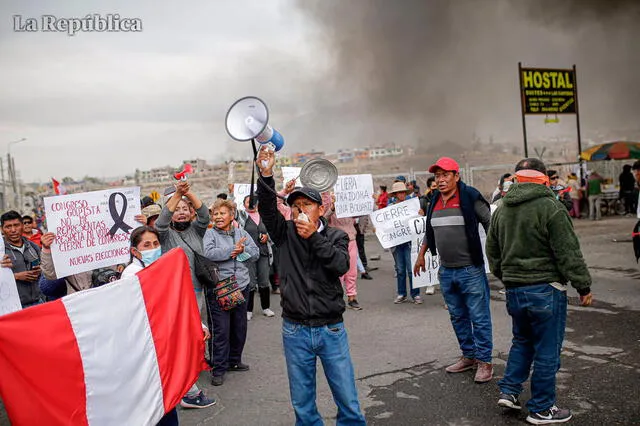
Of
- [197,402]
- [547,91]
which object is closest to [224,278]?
[197,402]

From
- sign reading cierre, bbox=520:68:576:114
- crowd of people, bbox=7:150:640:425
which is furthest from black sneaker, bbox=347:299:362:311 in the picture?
sign reading cierre, bbox=520:68:576:114

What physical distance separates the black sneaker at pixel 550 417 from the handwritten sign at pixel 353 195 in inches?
215

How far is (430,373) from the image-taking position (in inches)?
194

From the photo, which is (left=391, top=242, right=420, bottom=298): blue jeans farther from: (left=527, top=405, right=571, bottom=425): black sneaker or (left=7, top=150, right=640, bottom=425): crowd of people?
(left=527, top=405, right=571, bottom=425): black sneaker

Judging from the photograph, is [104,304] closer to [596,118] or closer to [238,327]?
[238,327]

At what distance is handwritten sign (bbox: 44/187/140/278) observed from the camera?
5328 millimetres

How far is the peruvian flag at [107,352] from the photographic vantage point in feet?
9.21

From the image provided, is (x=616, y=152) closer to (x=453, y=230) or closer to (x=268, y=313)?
(x=268, y=313)

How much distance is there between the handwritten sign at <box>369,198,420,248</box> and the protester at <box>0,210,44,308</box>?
15.2ft

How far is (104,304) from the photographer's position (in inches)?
125

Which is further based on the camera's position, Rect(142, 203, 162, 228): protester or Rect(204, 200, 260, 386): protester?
Rect(142, 203, 162, 228): protester

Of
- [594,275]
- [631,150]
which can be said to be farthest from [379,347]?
[631,150]

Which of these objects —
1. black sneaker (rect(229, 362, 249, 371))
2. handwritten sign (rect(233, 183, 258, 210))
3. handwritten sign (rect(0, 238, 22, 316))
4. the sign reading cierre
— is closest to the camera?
handwritten sign (rect(0, 238, 22, 316))

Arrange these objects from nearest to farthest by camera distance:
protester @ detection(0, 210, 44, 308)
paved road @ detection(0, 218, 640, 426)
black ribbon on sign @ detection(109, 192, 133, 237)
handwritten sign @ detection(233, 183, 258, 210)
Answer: paved road @ detection(0, 218, 640, 426) < protester @ detection(0, 210, 44, 308) < black ribbon on sign @ detection(109, 192, 133, 237) < handwritten sign @ detection(233, 183, 258, 210)
